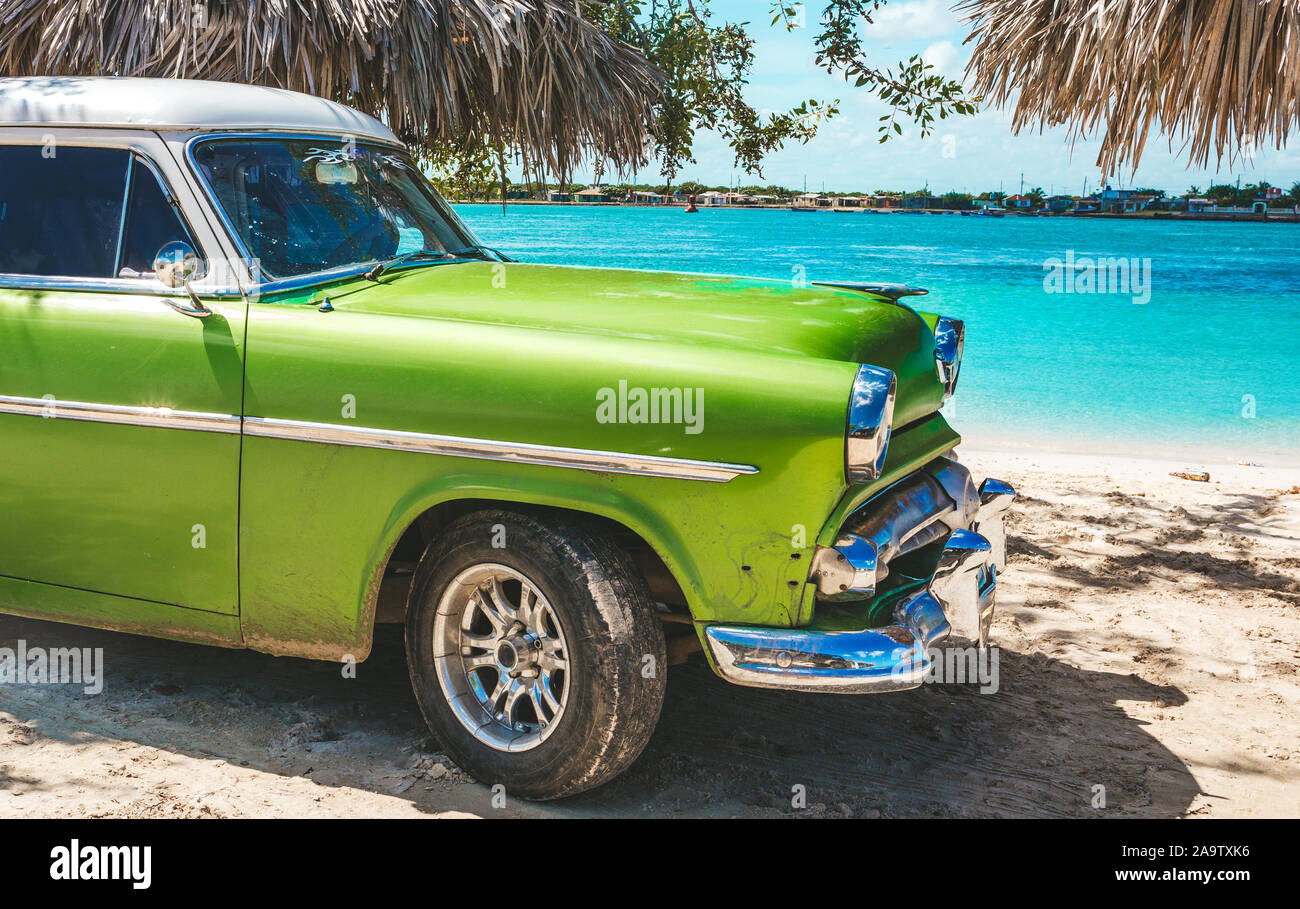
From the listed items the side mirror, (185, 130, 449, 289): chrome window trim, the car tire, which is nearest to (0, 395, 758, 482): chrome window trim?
the car tire

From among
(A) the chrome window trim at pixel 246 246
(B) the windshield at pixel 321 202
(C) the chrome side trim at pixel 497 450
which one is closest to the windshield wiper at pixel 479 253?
(B) the windshield at pixel 321 202

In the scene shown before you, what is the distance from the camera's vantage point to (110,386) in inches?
142

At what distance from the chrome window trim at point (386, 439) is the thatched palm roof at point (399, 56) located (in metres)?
3.29

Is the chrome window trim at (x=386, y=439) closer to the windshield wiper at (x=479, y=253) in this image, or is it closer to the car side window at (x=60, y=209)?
the car side window at (x=60, y=209)

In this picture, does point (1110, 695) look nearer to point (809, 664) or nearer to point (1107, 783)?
point (1107, 783)

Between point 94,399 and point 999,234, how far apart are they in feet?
255

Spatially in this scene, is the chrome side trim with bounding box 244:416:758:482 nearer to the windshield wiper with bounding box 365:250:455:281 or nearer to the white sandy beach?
the windshield wiper with bounding box 365:250:455:281

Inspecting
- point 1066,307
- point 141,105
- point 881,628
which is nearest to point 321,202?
point 141,105

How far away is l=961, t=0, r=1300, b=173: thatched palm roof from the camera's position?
5250 millimetres

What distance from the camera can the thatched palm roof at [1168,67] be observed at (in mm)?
Result: 5250

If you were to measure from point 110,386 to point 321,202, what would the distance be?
3.21 ft

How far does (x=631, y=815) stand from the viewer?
3391 mm
